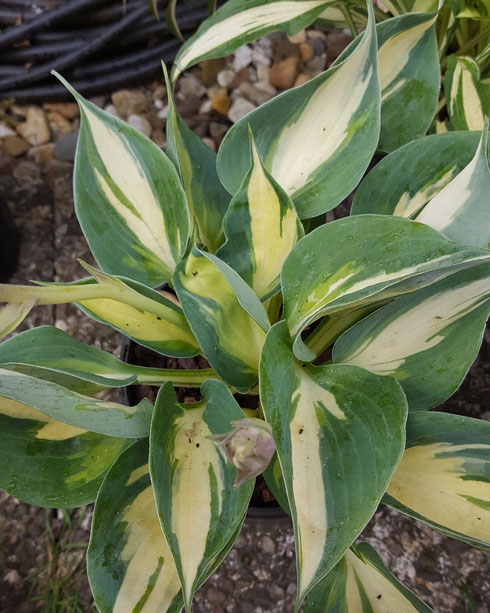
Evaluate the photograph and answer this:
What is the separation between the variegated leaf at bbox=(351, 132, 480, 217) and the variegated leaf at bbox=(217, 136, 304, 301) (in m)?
0.11

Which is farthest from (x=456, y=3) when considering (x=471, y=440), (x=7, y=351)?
(x=7, y=351)

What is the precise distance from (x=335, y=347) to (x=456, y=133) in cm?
25

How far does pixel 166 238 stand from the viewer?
2.07 feet

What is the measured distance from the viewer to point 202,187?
2.26ft

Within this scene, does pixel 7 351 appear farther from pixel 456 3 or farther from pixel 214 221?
pixel 456 3

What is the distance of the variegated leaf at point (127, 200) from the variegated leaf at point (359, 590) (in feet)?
1.20

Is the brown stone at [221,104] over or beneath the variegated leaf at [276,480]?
over

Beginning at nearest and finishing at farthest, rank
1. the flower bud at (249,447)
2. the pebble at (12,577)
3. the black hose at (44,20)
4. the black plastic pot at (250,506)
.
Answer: the flower bud at (249,447) → the black plastic pot at (250,506) → the pebble at (12,577) → the black hose at (44,20)

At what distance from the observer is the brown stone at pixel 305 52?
125cm

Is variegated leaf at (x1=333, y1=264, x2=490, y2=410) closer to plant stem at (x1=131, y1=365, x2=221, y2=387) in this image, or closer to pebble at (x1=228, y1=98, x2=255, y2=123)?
plant stem at (x1=131, y1=365, x2=221, y2=387)

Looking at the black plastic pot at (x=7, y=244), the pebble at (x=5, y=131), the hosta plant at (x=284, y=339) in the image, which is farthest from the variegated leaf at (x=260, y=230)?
the pebble at (x=5, y=131)

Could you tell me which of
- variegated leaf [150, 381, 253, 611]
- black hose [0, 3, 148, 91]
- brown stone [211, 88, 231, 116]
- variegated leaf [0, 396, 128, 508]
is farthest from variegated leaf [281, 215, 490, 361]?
black hose [0, 3, 148, 91]

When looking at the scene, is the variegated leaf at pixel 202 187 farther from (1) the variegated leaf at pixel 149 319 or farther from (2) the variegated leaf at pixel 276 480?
(2) the variegated leaf at pixel 276 480

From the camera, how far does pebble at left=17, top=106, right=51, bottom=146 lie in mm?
1235
